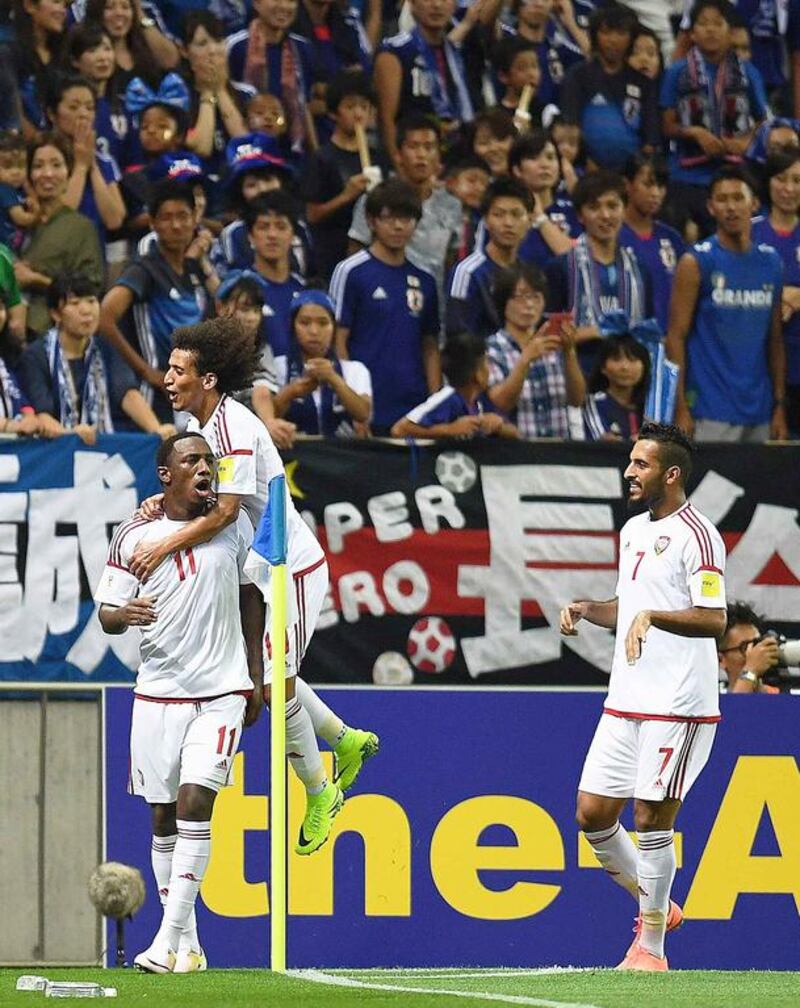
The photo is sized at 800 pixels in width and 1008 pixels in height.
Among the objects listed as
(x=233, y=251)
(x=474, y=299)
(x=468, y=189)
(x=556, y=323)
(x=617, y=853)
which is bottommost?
(x=617, y=853)

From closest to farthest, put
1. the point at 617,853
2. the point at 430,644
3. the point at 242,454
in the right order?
the point at 242,454 < the point at 617,853 < the point at 430,644

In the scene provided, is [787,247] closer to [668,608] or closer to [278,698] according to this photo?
[668,608]

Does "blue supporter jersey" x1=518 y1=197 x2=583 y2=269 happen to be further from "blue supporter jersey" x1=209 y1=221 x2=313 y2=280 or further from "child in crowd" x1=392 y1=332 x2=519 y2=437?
"blue supporter jersey" x1=209 y1=221 x2=313 y2=280

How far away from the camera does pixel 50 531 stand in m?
12.6

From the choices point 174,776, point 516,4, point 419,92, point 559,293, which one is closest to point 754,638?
point 559,293

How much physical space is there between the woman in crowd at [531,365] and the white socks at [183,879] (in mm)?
5116

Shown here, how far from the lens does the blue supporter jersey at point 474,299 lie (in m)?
14.6

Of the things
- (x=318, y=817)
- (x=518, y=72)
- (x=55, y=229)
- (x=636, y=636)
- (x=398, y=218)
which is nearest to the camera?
(x=636, y=636)

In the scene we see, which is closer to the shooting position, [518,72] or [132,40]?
[132,40]

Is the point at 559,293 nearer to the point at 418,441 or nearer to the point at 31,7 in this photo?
the point at 418,441

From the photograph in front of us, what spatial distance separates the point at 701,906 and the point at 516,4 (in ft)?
28.9

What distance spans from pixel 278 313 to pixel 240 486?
188 inches

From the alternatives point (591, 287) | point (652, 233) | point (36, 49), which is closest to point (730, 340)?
point (591, 287)

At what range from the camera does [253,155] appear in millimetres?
15461
